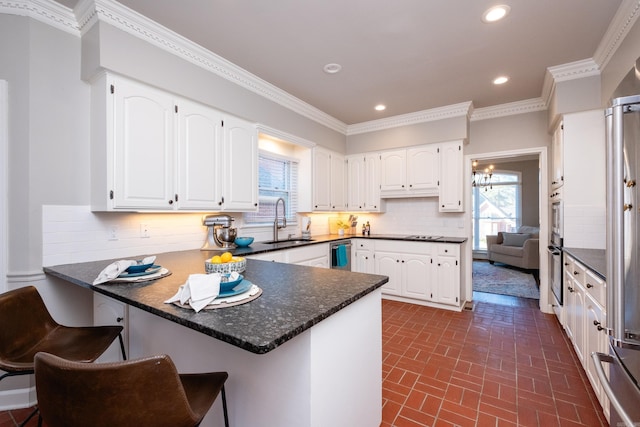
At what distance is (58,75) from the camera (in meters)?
2.06

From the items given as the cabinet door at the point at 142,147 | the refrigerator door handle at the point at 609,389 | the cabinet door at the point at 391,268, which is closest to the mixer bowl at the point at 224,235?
the cabinet door at the point at 142,147

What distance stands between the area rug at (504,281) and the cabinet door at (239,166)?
4.06 metres

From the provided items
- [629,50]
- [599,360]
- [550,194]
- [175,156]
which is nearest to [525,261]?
[550,194]

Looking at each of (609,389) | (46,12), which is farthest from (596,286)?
(46,12)

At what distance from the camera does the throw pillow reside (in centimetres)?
652

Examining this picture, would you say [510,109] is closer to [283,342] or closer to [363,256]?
[363,256]

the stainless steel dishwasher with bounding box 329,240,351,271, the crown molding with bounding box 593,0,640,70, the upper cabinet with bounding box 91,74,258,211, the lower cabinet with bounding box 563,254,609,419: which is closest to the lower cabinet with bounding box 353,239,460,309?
the stainless steel dishwasher with bounding box 329,240,351,271

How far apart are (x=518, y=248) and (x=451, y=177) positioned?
3663mm

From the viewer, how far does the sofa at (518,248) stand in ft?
19.3

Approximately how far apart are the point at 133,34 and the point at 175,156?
93 centimetres

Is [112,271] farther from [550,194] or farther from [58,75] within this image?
[550,194]

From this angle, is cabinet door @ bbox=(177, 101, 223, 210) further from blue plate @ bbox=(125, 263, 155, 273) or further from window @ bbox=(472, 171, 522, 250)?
window @ bbox=(472, 171, 522, 250)

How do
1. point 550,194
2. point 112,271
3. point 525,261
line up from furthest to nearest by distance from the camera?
point 525,261 → point 550,194 → point 112,271

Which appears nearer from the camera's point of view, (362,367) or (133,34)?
(362,367)
